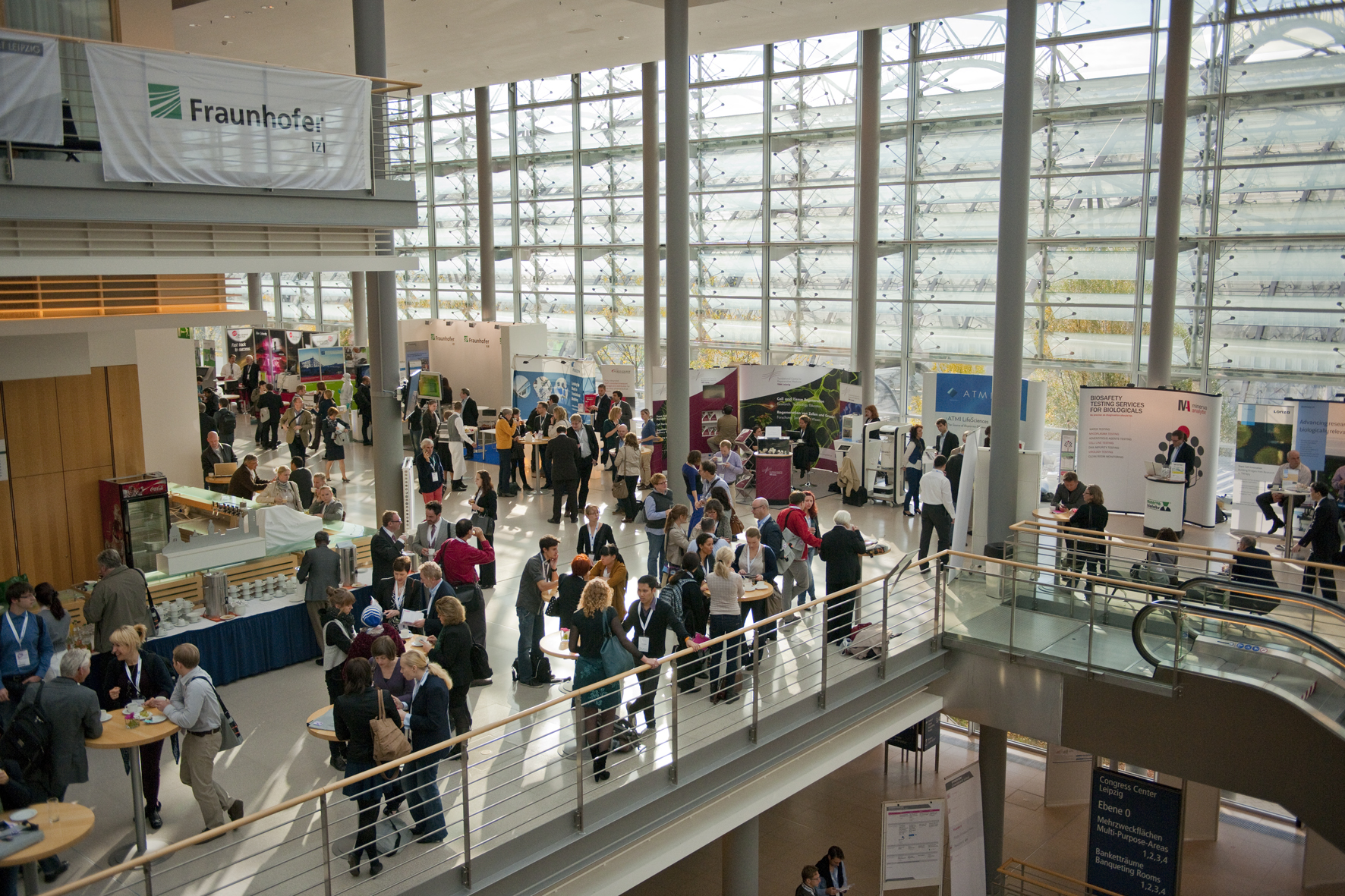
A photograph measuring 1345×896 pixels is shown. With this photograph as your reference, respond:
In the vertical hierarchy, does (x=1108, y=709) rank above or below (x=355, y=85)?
below

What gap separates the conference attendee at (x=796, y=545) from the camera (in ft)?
31.9

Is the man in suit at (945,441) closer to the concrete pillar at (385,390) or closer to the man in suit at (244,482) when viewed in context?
the concrete pillar at (385,390)

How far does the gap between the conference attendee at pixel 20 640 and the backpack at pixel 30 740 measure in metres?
1.20

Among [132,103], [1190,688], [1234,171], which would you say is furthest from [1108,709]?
[1234,171]

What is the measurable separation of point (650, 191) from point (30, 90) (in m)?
13.9

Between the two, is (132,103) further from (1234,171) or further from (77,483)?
(1234,171)

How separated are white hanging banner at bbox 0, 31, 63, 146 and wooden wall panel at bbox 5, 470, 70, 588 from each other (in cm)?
405

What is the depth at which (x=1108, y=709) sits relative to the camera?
8.52 m

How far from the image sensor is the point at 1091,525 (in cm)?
1069

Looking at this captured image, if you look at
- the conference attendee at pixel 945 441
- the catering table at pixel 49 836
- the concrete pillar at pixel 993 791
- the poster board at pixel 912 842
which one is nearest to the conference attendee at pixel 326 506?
the catering table at pixel 49 836

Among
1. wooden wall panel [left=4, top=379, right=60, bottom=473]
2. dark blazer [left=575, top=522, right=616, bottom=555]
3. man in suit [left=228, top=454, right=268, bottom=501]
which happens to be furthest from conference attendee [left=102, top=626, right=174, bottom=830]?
man in suit [left=228, top=454, right=268, bottom=501]

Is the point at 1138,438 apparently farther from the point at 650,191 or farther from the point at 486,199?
the point at 486,199

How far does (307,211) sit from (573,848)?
593 centimetres

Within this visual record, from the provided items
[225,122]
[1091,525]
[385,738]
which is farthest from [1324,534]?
[225,122]
